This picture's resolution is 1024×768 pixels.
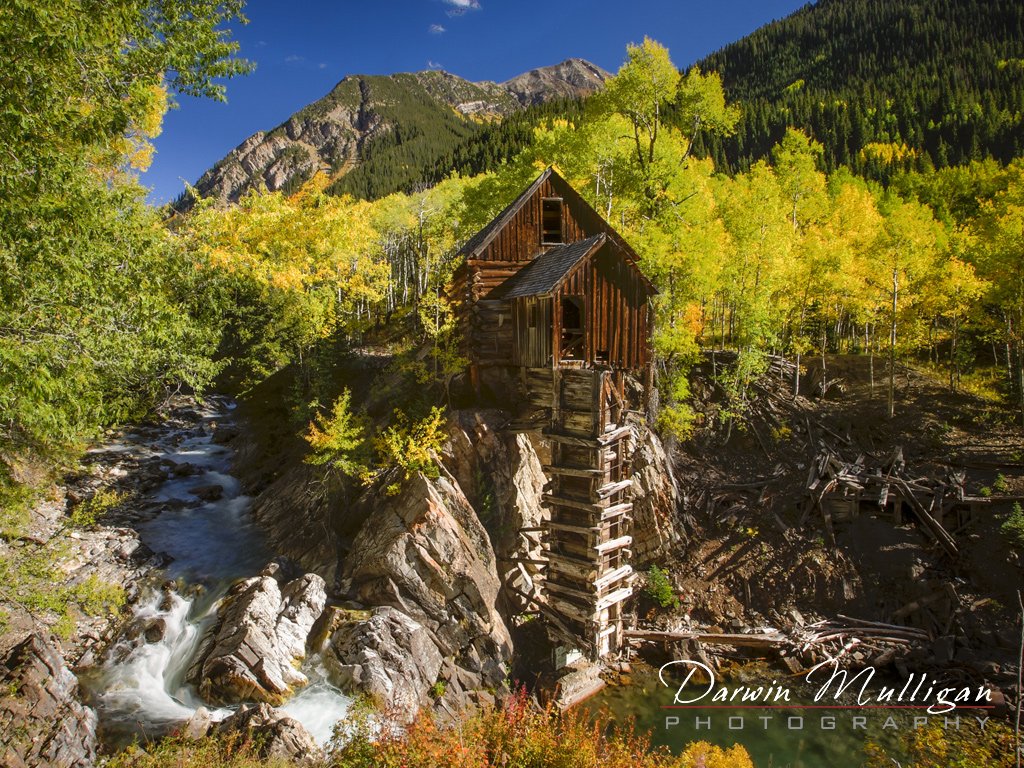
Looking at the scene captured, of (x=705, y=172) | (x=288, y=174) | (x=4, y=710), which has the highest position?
(x=288, y=174)

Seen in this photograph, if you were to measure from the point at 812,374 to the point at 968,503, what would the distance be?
1112cm

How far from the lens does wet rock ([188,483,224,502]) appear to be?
21.3 metres

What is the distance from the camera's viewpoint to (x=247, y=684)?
40.5 feet

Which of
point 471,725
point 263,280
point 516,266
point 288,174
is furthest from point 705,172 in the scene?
point 288,174

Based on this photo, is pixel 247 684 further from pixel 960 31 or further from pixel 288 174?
pixel 288 174

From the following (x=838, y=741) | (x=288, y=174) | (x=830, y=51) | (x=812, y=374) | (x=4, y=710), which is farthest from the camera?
(x=288, y=174)

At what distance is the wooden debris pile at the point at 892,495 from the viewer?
18891mm

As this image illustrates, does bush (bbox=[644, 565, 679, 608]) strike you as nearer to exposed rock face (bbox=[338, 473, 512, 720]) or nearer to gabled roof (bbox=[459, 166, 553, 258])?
exposed rock face (bbox=[338, 473, 512, 720])

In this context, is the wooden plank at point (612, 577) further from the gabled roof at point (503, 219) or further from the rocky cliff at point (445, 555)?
the gabled roof at point (503, 219)

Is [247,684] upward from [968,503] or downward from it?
downward

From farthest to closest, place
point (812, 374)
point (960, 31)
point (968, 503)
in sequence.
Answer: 1. point (960, 31)
2. point (812, 374)
3. point (968, 503)

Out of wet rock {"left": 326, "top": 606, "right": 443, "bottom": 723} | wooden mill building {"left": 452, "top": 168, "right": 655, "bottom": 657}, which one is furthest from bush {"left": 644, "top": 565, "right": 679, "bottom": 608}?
wet rock {"left": 326, "top": 606, "right": 443, "bottom": 723}

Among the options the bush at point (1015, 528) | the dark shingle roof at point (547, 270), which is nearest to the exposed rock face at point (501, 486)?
the dark shingle roof at point (547, 270)

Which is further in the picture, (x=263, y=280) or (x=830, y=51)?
(x=830, y=51)
